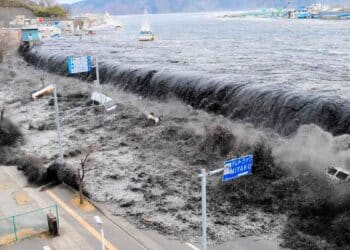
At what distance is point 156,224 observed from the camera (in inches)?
874

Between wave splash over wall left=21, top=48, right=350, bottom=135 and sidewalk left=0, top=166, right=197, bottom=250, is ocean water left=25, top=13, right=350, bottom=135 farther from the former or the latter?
sidewalk left=0, top=166, right=197, bottom=250

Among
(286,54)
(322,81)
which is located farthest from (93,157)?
(286,54)

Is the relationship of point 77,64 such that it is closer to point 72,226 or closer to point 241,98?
point 241,98

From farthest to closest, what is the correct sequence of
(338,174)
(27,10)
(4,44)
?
(27,10) < (4,44) < (338,174)

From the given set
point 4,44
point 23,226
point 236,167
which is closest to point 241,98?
point 23,226

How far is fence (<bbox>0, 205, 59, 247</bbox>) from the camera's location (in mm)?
20155

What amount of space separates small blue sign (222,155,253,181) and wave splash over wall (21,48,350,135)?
60.1 ft

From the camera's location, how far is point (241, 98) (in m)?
39.0

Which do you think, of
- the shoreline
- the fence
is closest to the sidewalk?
the fence

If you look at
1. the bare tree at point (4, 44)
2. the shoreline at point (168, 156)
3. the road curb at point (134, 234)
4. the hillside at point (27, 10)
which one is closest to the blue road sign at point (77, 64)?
the shoreline at point (168, 156)

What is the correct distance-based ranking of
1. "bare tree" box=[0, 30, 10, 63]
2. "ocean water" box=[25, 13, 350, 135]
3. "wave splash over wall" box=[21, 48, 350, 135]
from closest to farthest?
"wave splash over wall" box=[21, 48, 350, 135] < "ocean water" box=[25, 13, 350, 135] < "bare tree" box=[0, 30, 10, 63]

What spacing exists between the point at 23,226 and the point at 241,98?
23.6 m

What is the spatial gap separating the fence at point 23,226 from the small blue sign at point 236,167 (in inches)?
416

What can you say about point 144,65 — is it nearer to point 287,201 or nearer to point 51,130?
point 51,130
